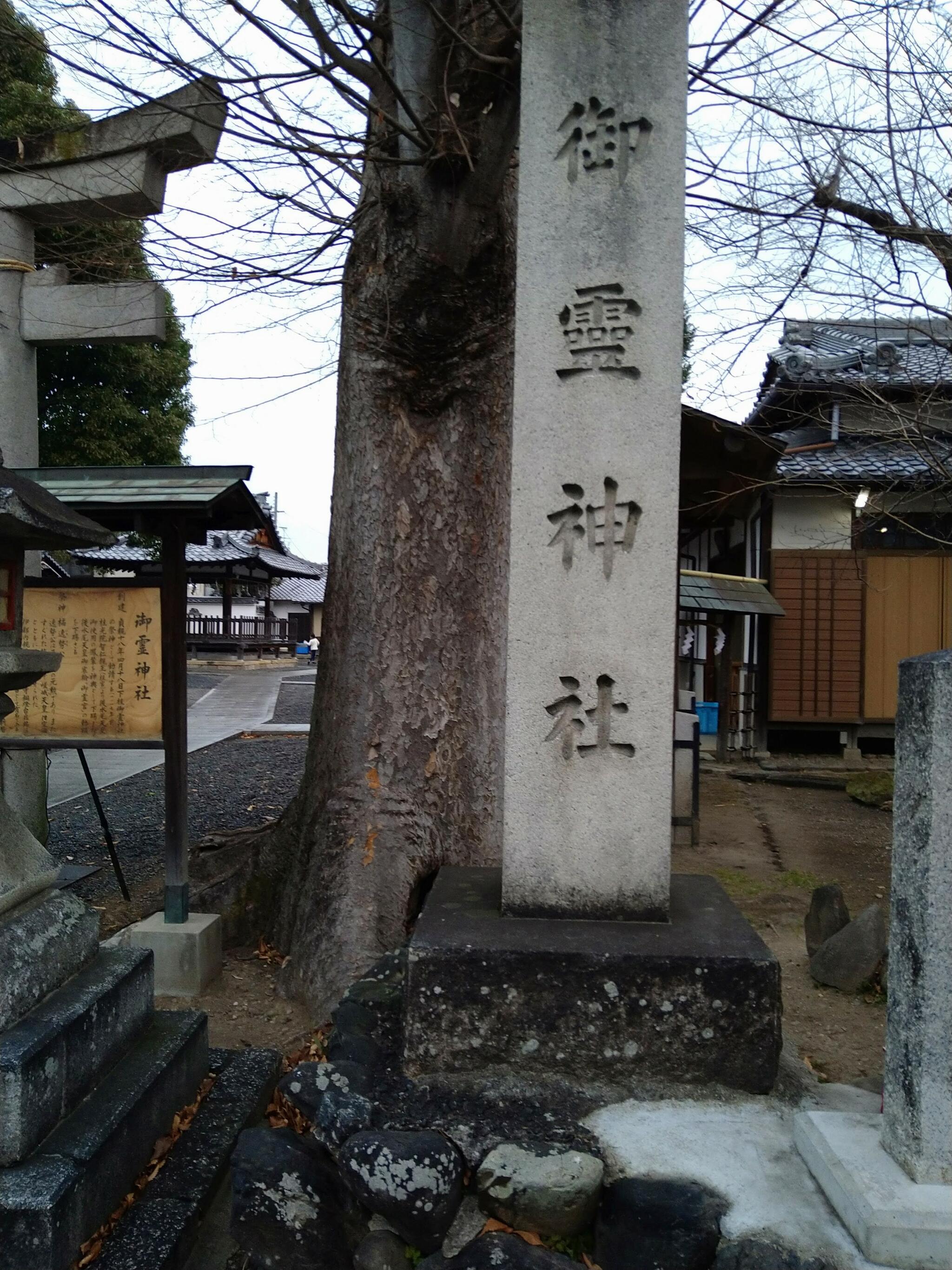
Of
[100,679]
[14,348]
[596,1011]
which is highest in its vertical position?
[14,348]

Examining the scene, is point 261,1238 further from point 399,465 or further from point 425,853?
point 399,465

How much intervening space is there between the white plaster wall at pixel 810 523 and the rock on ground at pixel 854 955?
25.6 feet

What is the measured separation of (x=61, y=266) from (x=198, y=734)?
1079 cm

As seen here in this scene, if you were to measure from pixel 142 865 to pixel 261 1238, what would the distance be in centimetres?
562

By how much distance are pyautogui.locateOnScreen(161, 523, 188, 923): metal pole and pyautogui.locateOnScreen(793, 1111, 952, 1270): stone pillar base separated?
3893 millimetres

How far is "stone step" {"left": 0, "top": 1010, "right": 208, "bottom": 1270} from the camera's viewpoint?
2.45m

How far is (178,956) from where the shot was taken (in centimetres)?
487

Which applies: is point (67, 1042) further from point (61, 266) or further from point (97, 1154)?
point (61, 266)

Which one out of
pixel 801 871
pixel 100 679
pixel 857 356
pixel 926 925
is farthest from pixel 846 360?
pixel 926 925

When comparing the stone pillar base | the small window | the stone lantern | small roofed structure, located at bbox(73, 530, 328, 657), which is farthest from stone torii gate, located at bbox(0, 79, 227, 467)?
small roofed structure, located at bbox(73, 530, 328, 657)

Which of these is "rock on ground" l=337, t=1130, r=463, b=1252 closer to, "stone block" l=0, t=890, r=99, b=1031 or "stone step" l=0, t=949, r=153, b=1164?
"stone step" l=0, t=949, r=153, b=1164

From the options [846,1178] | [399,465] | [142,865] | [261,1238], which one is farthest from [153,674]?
[846,1178]

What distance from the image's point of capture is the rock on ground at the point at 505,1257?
1.94 metres

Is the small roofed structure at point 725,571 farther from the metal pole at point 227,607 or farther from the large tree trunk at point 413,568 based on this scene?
the metal pole at point 227,607
